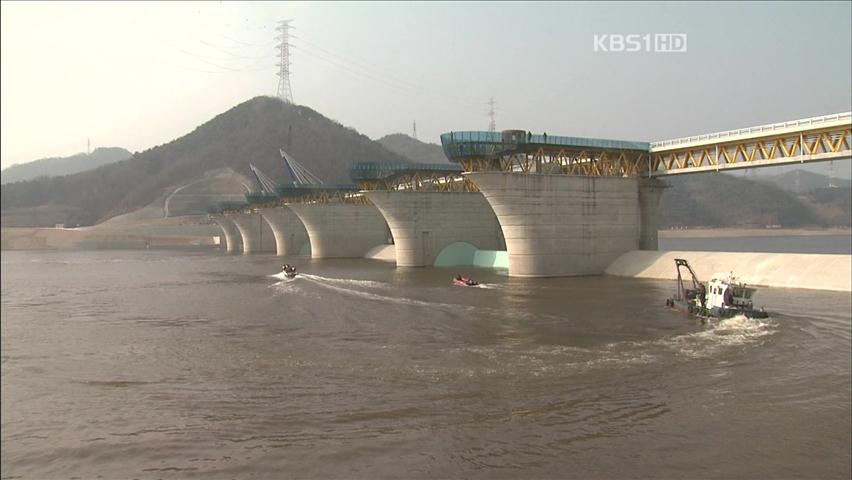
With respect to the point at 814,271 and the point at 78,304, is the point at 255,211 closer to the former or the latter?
the point at 78,304

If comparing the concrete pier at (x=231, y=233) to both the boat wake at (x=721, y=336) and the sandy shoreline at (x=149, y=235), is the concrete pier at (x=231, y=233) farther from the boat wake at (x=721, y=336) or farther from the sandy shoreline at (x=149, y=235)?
the boat wake at (x=721, y=336)

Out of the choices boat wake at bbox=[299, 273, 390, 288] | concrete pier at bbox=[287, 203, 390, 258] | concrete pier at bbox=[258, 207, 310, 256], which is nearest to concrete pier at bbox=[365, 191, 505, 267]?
boat wake at bbox=[299, 273, 390, 288]

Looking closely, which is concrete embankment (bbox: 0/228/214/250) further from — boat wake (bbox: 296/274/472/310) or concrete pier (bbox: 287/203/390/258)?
boat wake (bbox: 296/274/472/310)

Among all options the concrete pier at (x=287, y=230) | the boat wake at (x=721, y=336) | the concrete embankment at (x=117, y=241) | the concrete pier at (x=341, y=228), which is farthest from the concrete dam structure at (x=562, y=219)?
the concrete embankment at (x=117, y=241)

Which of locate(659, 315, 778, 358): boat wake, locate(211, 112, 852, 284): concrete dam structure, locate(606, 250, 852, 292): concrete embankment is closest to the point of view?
locate(659, 315, 778, 358): boat wake

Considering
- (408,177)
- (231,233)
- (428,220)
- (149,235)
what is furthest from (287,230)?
(149,235)

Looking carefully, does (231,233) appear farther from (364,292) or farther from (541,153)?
(364,292)
